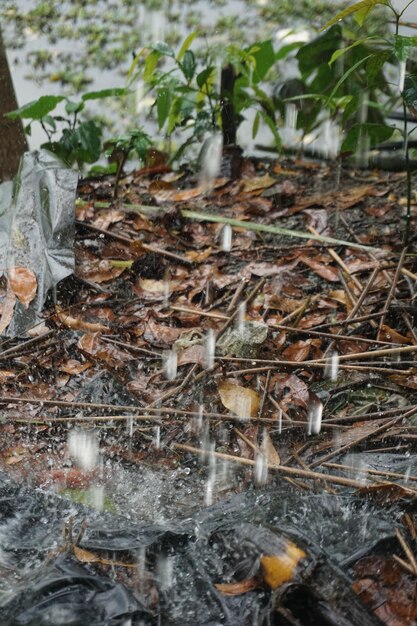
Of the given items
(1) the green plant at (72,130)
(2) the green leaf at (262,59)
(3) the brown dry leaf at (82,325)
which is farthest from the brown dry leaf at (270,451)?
→ (2) the green leaf at (262,59)

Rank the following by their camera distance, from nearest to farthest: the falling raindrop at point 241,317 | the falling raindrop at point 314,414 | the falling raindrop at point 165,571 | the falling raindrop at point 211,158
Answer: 1. the falling raindrop at point 165,571
2. the falling raindrop at point 314,414
3. the falling raindrop at point 241,317
4. the falling raindrop at point 211,158

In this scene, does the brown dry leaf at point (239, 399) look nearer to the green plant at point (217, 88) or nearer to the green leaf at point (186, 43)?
the green plant at point (217, 88)

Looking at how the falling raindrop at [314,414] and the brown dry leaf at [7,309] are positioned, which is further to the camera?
the brown dry leaf at [7,309]

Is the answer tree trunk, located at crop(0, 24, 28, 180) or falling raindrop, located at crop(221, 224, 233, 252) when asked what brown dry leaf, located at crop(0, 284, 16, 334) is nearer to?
falling raindrop, located at crop(221, 224, 233, 252)

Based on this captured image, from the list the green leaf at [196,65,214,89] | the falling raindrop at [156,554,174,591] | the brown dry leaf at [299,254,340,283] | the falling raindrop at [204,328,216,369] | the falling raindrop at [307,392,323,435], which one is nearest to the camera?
the falling raindrop at [156,554,174,591]

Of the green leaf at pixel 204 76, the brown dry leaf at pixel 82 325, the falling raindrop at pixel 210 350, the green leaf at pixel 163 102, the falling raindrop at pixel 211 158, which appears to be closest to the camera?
the falling raindrop at pixel 210 350

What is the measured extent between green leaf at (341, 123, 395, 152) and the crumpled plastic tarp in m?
1.28

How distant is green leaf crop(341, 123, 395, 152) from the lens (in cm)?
295

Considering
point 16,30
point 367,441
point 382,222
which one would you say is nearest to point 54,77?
point 16,30

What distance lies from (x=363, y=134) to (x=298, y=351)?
3.87 ft

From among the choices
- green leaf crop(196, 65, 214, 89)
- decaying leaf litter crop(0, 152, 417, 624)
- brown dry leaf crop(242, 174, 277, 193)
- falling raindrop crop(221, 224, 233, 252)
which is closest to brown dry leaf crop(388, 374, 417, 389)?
decaying leaf litter crop(0, 152, 417, 624)

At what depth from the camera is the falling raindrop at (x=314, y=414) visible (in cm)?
214

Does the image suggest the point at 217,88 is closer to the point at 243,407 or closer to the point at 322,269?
the point at 322,269

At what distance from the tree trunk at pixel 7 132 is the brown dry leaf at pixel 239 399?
2156 mm
